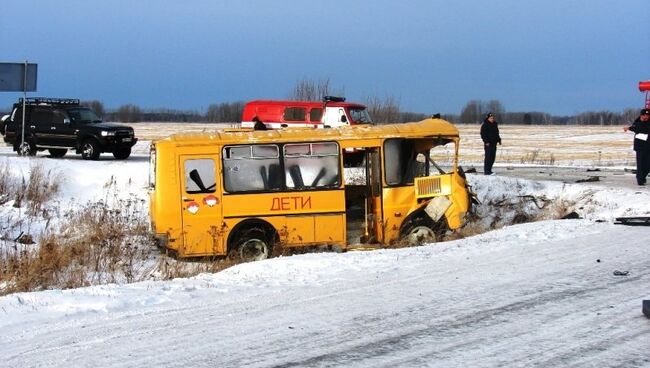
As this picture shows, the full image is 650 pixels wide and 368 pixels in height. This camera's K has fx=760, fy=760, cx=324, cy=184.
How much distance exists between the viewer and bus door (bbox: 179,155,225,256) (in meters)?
14.1

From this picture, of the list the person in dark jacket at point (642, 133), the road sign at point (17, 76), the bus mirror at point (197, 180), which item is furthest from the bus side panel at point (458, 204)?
the road sign at point (17, 76)

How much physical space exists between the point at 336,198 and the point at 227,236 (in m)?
2.20

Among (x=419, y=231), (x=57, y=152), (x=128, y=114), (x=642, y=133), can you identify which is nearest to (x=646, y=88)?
(x=642, y=133)

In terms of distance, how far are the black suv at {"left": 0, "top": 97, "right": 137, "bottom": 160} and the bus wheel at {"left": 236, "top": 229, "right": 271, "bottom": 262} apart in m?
14.7

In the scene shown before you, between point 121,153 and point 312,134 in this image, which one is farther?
A: point 121,153

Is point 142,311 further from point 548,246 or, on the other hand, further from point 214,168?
point 214,168

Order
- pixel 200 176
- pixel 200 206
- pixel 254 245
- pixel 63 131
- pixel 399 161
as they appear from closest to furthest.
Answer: pixel 200 206, pixel 200 176, pixel 254 245, pixel 399 161, pixel 63 131

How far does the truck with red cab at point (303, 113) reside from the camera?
3072cm

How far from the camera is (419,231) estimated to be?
48.2ft

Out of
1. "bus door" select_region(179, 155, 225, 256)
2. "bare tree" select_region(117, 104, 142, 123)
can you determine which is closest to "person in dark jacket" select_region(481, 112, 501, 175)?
"bus door" select_region(179, 155, 225, 256)

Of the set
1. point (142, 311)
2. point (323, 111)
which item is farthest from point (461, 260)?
point (323, 111)

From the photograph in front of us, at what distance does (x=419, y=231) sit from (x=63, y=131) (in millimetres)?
17603

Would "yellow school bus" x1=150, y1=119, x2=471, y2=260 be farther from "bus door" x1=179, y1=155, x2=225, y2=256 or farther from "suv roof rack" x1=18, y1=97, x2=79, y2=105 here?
"suv roof rack" x1=18, y1=97, x2=79, y2=105

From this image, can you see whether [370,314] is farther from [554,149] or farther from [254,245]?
[554,149]
